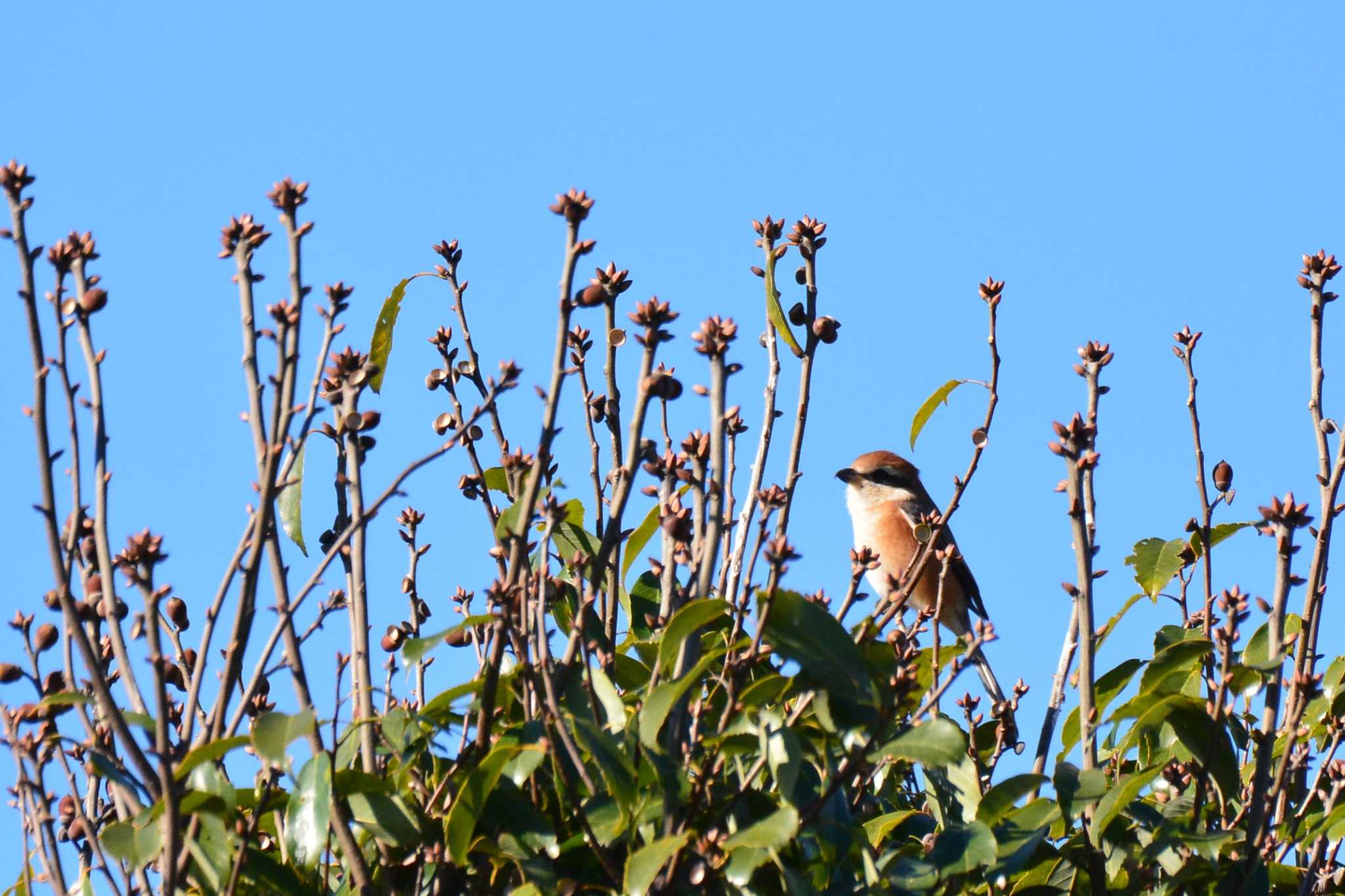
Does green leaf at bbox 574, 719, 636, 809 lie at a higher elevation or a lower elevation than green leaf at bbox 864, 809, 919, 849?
higher

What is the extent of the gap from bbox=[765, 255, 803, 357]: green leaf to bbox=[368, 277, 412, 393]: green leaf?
0.86 metres

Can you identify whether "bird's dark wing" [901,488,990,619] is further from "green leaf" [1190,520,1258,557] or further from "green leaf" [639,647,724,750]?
"green leaf" [639,647,724,750]

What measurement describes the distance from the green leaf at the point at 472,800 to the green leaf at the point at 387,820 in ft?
0.28

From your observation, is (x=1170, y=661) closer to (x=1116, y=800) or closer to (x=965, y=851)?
(x=1116, y=800)

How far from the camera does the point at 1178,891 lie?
2.89 m

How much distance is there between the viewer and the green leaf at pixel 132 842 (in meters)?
2.33

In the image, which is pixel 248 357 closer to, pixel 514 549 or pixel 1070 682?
pixel 514 549

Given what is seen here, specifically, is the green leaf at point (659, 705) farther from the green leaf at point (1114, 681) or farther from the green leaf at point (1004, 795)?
the green leaf at point (1114, 681)

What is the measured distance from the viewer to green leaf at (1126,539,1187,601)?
3.75 metres

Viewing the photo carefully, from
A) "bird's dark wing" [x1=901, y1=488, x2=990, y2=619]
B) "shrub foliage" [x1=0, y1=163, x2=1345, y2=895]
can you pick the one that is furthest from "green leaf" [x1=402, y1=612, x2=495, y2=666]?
"bird's dark wing" [x1=901, y1=488, x2=990, y2=619]

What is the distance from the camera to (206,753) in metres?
2.25

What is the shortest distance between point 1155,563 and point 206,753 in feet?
8.10

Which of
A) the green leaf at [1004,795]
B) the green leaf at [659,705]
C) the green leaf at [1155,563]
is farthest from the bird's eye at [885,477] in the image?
the green leaf at [659,705]

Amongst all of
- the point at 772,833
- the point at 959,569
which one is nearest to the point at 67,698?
the point at 772,833
